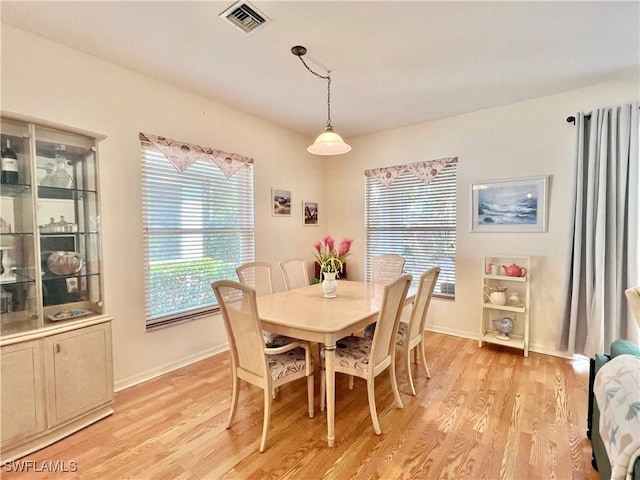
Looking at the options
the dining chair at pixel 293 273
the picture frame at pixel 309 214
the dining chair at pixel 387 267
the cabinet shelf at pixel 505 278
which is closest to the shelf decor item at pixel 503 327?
the cabinet shelf at pixel 505 278

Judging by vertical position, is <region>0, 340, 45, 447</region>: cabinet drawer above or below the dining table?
below

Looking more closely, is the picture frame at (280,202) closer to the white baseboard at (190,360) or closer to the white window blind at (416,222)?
the white window blind at (416,222)

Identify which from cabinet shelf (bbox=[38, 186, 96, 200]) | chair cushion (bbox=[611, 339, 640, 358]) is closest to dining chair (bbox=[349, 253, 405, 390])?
chair cushion (bbox=[611, 339, 640, 358])

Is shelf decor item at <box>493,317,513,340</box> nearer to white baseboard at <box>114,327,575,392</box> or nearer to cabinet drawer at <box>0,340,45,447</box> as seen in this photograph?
white baseboard at <box>114,327,575,392</box>

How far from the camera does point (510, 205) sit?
11.1 ft

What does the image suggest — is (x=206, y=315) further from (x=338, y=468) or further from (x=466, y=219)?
(x=466, y=219)

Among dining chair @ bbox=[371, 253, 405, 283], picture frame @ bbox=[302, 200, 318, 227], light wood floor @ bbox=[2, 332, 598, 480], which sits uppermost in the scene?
picture frame @ bbox=[302, 200, 318, 227]

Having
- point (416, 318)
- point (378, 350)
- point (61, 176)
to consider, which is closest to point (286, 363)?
point (378, 350)

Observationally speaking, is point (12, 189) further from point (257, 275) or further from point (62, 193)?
point (257, 275)

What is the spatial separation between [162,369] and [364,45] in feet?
10.6

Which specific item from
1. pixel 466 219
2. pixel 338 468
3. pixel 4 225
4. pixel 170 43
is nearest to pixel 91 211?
pixel 4 225

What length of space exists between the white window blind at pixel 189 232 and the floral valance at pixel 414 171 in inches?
69.4

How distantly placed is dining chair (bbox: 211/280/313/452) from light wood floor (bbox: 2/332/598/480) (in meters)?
0.21

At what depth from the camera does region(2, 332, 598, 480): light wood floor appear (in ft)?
5.51
